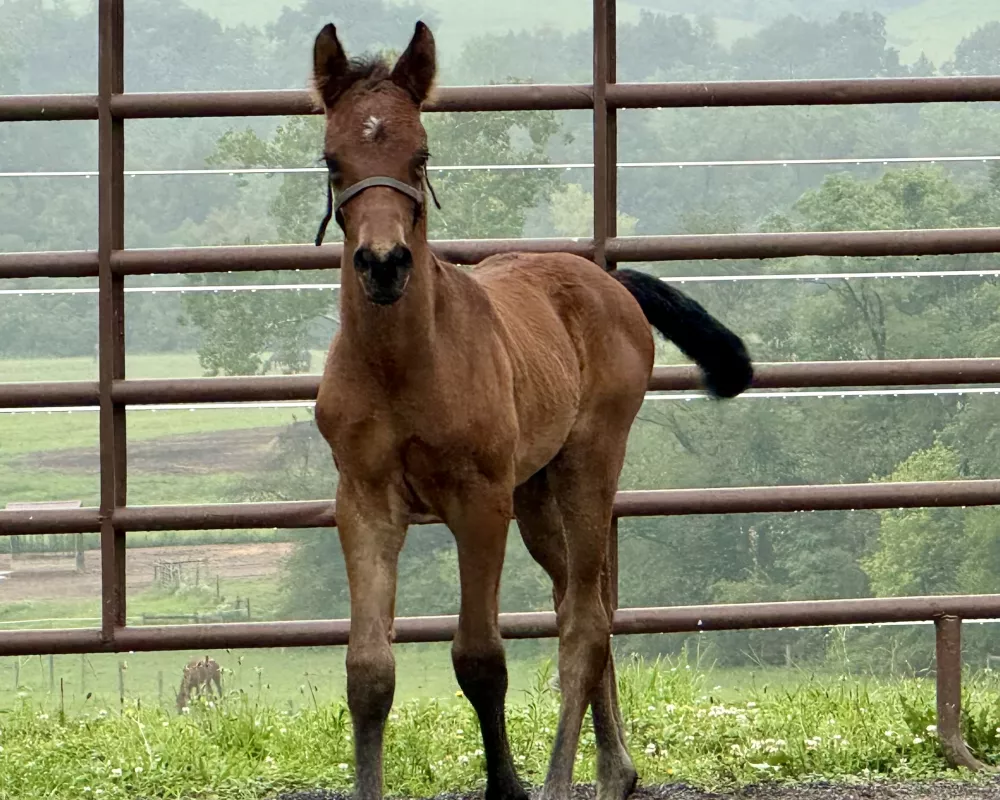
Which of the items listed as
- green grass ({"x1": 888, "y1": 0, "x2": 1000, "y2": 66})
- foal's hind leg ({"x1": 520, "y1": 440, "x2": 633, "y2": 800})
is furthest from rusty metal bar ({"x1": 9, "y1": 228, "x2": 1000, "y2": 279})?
green grass ({"x1": 888, "y1": 0, "x2": 1000, "y2": 66})

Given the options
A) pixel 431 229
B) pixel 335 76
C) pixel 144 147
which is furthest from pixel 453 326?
pixel 431 229

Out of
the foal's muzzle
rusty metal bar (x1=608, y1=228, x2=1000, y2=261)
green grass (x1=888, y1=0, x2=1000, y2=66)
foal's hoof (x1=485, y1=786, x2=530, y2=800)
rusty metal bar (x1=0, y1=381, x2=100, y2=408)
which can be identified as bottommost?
foal's hoof (x1=485, y1=786, x2=530, y2=800)

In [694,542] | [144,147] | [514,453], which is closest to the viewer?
[514,453]

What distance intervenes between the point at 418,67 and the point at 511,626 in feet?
6.70

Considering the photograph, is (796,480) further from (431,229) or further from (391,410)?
(391,410)

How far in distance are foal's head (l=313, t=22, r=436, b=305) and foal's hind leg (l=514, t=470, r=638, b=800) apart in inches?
44.9

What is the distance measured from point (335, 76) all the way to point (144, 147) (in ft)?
23.5

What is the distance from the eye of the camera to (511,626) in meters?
4.72

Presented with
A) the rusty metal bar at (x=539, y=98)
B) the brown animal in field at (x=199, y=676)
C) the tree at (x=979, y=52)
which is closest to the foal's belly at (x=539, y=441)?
the rusty metal bar at (x=539, y=98)

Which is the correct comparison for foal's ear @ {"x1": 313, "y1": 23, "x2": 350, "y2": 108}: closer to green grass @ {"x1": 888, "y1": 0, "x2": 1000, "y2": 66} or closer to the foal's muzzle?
the foal's muzzle

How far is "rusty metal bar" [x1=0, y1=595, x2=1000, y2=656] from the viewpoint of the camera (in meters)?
4.68

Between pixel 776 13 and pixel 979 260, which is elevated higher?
pixel 776 13

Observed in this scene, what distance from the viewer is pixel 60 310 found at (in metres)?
14.4

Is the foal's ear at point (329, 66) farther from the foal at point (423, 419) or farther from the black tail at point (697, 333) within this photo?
the black tail at point (697, 333)
